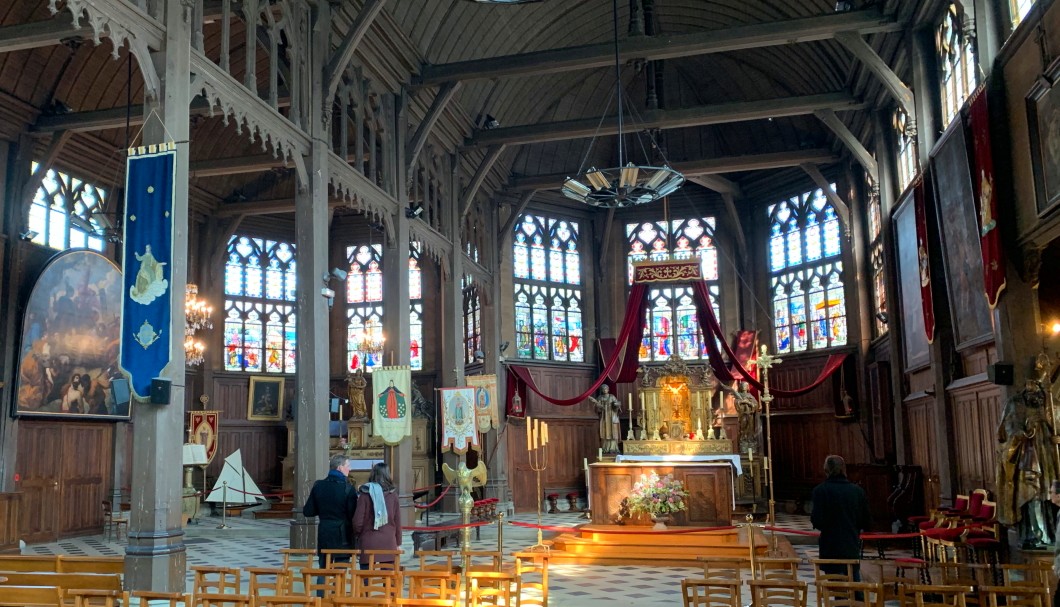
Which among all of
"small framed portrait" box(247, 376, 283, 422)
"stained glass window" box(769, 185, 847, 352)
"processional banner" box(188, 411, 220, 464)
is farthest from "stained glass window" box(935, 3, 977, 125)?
"small framed portrait" box(247, 376, 283, 422)

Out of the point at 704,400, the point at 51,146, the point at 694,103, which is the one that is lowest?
the point at 704,400

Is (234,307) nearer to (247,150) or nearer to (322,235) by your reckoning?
(247,150)

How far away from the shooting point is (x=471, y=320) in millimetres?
24281

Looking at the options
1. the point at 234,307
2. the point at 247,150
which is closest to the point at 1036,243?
the point at 247,150

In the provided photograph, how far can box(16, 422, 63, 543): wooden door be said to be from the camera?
54.3 ft

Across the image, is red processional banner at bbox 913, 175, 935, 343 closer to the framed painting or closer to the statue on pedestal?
the framed painting

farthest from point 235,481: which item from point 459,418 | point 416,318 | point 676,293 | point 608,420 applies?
point 676,293

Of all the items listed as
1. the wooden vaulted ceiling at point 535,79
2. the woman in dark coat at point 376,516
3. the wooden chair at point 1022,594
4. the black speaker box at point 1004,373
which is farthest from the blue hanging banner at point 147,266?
the black speaker box at point 1004,373

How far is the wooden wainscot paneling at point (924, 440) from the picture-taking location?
14859mm

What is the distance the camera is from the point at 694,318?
24.8 meters

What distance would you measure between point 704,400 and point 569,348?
5683 millimetres

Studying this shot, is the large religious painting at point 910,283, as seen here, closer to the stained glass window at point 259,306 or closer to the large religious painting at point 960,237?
the large religious painting at point 960,237

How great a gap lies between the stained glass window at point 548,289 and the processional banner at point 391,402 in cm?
936

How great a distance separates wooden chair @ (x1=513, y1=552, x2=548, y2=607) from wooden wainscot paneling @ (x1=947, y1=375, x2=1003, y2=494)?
6098mm
